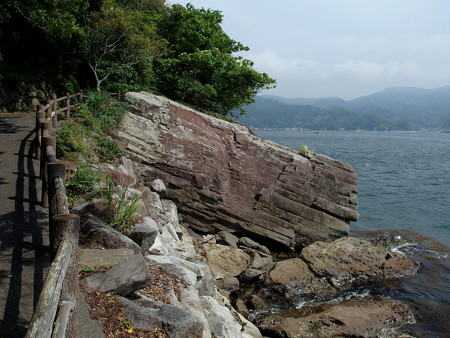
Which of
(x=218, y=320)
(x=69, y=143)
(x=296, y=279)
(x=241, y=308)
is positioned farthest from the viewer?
(x=296, y=279)

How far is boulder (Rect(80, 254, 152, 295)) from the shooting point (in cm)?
456

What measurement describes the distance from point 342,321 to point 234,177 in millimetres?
6564

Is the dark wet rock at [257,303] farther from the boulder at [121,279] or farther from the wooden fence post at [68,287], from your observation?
the wooden fence post at [68,287]

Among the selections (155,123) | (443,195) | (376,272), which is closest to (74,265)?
(155,123)

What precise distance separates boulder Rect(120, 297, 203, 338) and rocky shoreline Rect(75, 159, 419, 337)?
12mm

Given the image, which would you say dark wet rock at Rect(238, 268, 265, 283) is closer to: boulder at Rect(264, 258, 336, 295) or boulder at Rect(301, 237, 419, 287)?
boulder at Rect(264, 258, 336, 295)

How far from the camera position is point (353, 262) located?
492 inches

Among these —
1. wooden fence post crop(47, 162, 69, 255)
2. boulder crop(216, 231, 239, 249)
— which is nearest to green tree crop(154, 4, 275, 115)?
boulder crop(216, 231, 239, 249)

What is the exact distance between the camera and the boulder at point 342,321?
873 cm

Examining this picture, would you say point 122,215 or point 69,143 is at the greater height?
point 69,143

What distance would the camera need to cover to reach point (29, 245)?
17.5 ft

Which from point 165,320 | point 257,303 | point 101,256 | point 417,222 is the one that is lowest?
point 257,303

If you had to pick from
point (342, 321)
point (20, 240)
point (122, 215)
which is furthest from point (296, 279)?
point (20, 240)

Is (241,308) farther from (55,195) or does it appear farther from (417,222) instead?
(417,222)
